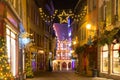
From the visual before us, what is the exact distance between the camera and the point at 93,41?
1302 inches

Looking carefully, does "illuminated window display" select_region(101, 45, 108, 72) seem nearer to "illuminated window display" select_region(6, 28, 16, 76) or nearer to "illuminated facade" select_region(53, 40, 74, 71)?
"illuminated window display" select_region(6, 28, 16, 76)

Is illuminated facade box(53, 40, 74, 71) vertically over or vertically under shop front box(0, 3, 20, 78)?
under

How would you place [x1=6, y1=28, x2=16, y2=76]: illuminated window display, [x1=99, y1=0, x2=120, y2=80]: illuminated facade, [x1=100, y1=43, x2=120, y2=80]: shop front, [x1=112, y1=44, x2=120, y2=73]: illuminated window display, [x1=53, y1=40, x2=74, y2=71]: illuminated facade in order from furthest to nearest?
[x1=53, y1=40, x2=74, y2=71]: illuminated facade < [x1=100, y1=43, x2=120, y2=80]: shop front < [x1=112, y1=44, x2=120, y2=73]: illuminated window display < [x1=99, y1=0, x2=120, y2=80]: illuminated facade < [x1=6, y1=28, x2=16, y2=76]: illuminated window display

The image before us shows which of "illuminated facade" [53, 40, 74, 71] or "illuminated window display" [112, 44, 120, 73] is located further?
"illuminated facade" [53, 40, 74, 71]

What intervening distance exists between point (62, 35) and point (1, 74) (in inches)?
3059

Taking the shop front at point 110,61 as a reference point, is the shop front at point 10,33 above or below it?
above

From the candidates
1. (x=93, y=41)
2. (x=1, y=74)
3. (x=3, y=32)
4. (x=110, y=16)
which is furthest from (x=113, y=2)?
(x=1, y=74)

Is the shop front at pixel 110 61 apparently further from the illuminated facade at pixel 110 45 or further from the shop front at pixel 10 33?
the shop front at pixel 10 33

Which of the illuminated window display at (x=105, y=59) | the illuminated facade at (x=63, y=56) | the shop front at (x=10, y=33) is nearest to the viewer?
the shop front at (x=10, y=33)

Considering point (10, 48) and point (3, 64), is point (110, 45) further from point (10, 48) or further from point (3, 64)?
point (3, 64)

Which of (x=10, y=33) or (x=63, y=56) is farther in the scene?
(x=63, y=56)

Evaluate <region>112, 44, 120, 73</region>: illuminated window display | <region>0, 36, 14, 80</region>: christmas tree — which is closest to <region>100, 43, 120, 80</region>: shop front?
<region>112, 44, 120, 73</region>: illuminated window display

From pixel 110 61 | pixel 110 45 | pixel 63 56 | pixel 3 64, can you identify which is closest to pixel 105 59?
pixel 110 61

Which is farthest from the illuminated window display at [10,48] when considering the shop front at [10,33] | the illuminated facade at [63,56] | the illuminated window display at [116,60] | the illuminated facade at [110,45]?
the illuminated facade at [63,56]
